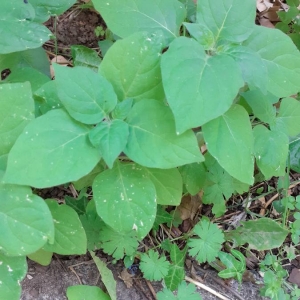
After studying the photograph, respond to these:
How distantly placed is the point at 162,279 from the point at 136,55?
3.72 ft

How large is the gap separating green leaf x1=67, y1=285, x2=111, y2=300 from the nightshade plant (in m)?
0.21

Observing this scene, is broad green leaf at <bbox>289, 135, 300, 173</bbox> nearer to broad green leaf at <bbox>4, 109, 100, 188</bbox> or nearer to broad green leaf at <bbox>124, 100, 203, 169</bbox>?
broad green leaf at <bbox>124, 100, 203, 169</bbox>

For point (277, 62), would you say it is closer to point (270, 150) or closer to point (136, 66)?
point (270, 150)

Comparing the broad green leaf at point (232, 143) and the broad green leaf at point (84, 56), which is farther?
the broad green leaf at point (84, 56)

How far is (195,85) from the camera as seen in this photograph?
1.27 metres

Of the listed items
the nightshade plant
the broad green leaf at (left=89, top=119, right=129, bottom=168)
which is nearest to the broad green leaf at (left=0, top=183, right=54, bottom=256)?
the nightshade plant

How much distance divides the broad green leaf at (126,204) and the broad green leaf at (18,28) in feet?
1.88

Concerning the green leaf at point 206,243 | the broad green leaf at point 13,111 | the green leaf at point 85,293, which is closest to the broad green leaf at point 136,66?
the broad green leaf at point 13,111

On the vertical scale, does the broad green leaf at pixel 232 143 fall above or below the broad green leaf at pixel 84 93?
below

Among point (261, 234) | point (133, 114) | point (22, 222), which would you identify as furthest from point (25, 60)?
point (261, 234)

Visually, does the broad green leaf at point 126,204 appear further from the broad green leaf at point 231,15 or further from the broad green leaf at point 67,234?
the broad green leaf at point 231,15

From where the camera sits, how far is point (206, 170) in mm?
1988

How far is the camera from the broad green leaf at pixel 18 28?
4.99ft

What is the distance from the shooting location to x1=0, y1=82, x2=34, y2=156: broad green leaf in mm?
1329
